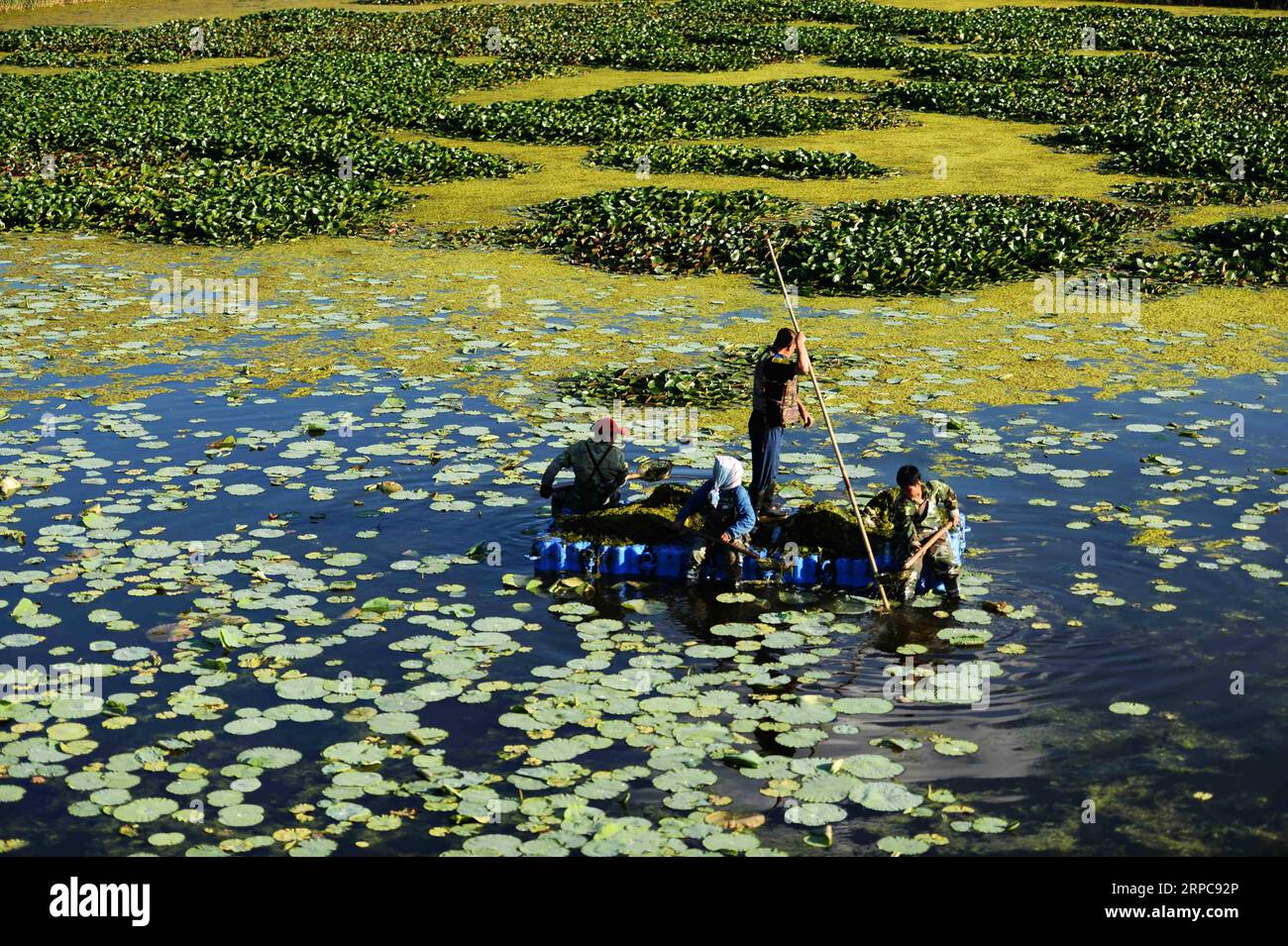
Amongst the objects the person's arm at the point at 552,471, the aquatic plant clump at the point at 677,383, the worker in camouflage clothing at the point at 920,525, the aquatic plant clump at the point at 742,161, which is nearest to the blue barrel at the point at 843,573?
the worker in camouflage clothing at the point at 920,525

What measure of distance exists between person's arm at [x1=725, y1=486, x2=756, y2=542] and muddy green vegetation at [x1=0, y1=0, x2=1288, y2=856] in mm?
463

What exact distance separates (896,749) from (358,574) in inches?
180

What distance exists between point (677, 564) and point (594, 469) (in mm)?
1095

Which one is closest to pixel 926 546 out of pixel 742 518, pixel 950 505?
pixel 950 505

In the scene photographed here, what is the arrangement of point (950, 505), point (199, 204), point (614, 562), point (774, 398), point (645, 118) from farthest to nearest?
point (645, 118), point (199, 204), point (774, 398), point (614, 562), point (950, 505)

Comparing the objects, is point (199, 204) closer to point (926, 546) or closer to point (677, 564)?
point (677, 564)

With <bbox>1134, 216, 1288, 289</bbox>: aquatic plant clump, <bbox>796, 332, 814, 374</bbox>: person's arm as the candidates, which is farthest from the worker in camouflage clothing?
<bbox>1134, 216, 1288, 289</bbox>: aquatic plant clump

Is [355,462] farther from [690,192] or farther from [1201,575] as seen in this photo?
[690,192]

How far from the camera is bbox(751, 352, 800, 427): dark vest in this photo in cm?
1216

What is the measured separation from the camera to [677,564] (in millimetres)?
11539

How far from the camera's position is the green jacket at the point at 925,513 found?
11.0 metres

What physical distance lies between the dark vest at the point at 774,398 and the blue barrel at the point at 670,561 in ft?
4.93

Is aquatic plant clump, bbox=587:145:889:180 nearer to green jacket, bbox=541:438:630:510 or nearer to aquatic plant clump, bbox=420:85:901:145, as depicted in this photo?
aquatic plant clump, bbox=420:85:901:145

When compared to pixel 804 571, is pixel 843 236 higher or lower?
higher
